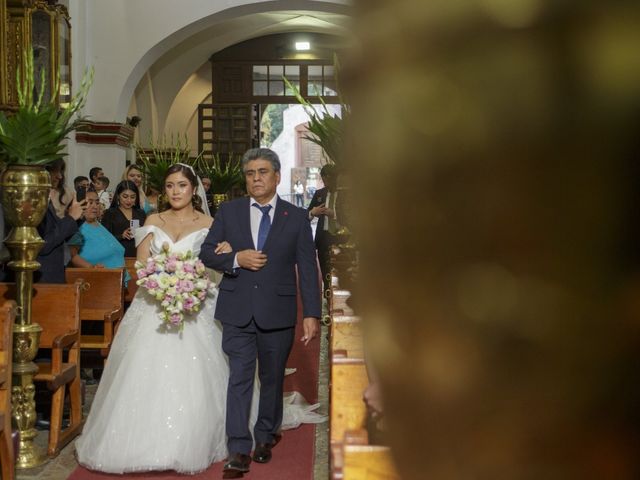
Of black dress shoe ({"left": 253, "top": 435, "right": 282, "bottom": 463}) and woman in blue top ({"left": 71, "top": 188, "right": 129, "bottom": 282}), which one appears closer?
black dress shoe ({"left": 253, "top": 435, "right": 282, "bottom": 463})

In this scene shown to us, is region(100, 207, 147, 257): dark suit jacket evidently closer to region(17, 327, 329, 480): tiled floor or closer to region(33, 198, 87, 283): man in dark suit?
region(33, 198, 87, 283): man in dark suit

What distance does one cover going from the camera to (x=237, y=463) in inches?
189

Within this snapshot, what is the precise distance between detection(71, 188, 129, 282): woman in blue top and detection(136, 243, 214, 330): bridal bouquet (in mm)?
2026

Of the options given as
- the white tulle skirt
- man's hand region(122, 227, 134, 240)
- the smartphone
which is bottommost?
the white tulle skirt

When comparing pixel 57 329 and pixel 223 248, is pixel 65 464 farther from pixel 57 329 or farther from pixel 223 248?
pixel 223 248

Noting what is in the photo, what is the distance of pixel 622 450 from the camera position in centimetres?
28

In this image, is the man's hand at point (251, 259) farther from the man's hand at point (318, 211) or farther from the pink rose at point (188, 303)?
the man's hand at point (318, 211)

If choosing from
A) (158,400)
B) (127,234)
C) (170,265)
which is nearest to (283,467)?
(158,400)

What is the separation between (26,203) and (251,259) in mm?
1330

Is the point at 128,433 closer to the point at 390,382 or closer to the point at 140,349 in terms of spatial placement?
the point at 140,349

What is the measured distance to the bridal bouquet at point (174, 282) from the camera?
5.15 metres

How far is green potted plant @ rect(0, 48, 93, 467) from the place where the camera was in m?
4.89

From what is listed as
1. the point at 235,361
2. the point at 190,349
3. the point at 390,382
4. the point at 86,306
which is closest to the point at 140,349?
the point at 190,349

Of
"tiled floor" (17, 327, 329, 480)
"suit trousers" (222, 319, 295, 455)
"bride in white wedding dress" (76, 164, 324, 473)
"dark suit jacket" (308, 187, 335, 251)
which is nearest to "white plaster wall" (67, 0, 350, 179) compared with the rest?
"dark suit jacket" (308, 187, 335, 251)
